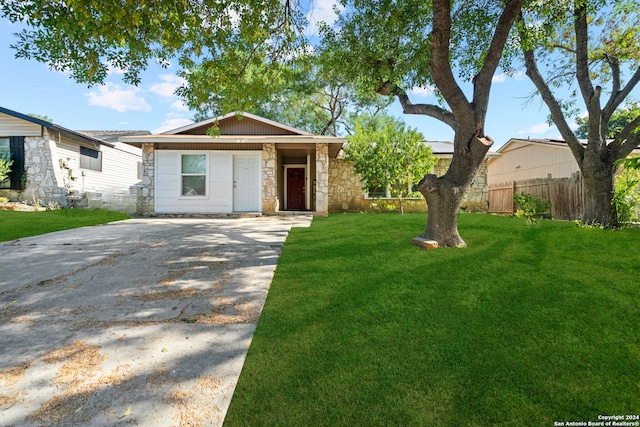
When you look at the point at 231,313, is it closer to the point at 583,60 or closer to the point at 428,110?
the point at 428,110

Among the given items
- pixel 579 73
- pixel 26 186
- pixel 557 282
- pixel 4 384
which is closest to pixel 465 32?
pixel 579 73

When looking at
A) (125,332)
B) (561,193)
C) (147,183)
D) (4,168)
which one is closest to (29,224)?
(147,183)

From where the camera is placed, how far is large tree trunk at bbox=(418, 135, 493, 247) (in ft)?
18.1

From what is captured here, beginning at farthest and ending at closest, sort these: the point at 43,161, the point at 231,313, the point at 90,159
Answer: the point at 90,159 < the point at 43,161 < the point at 231,313

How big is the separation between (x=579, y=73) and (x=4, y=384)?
11.2 metres

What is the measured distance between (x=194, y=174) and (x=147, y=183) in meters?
1.88

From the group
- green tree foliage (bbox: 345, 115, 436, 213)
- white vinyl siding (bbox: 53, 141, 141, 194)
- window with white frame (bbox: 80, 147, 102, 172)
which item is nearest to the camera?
green tree foliage (bbox: 345, 115, 436, 213)

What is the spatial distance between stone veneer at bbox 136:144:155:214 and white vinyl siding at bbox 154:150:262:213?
0.64ft

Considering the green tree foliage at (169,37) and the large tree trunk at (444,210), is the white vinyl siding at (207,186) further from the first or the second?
the large tree trunk at (444,210)

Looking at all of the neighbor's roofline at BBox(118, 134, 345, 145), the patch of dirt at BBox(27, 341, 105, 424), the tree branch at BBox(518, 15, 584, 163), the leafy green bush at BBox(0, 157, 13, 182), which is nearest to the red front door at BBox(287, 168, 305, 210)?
the neighbor's roofline at BBox(118, 134, 345, 145)

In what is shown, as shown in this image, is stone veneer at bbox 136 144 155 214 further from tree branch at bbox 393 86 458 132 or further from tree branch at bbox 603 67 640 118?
tree branch at bbox 603 67 640 118

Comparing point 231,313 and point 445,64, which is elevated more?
point 445,64

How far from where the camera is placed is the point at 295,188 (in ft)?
57.4

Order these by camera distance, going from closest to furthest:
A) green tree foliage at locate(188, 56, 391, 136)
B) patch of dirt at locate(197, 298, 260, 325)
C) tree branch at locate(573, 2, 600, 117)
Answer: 1. patch of dirt at locate(197, 298, 260, 325)
2. tree branch at locate(573, 2, 600, 117)
3. green tree foliage at locate(188, 56, 391, 136)
